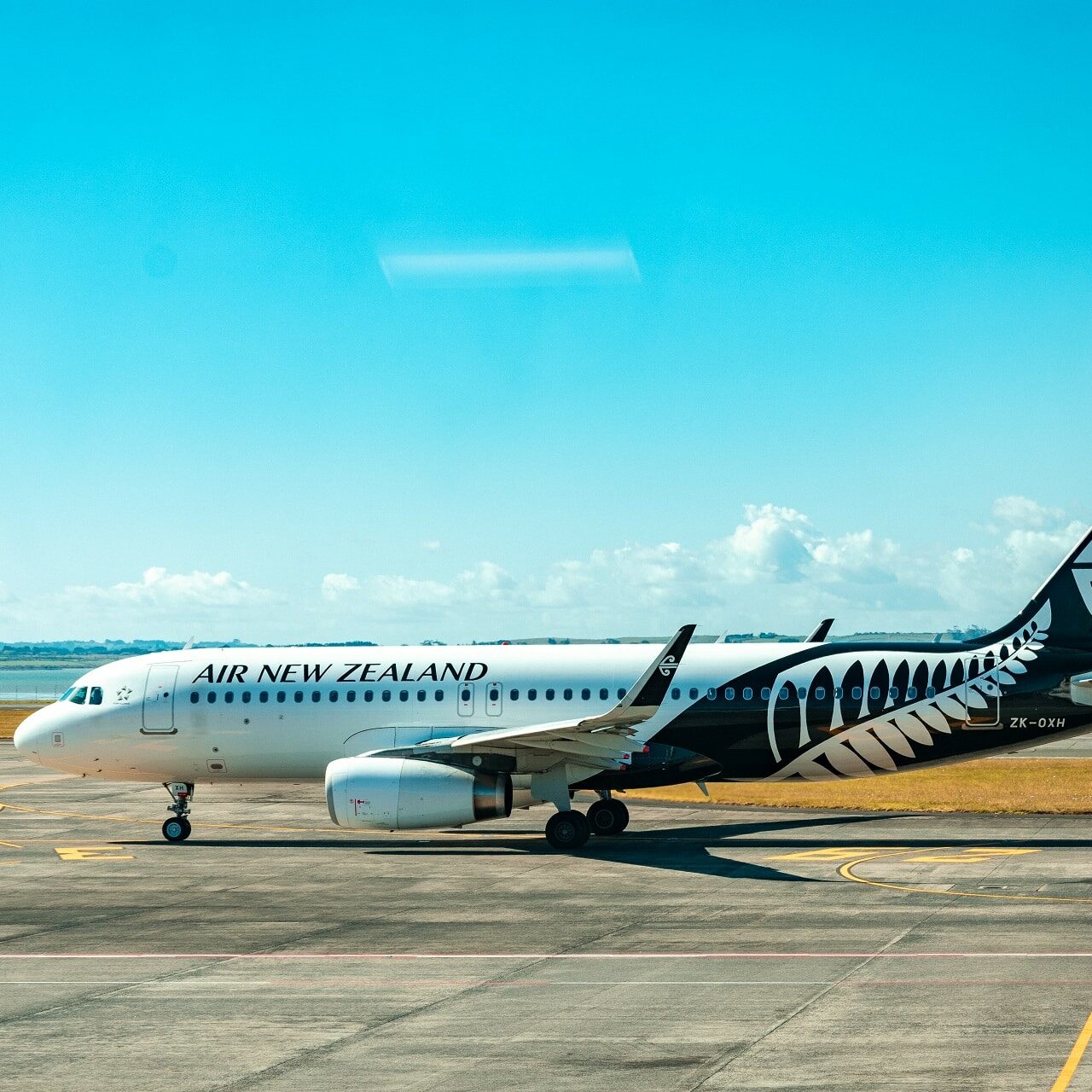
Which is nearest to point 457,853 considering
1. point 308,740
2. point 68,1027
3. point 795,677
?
point 308,740

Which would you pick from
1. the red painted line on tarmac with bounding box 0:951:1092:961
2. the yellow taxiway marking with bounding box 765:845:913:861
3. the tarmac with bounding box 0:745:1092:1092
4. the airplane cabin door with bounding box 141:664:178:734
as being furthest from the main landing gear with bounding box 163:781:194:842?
the yellow taxiway marking with bounding box 765:845:913:861

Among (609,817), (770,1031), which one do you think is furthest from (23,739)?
(770,1031)

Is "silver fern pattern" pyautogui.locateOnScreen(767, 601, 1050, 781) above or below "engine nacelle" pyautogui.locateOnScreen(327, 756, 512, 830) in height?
above

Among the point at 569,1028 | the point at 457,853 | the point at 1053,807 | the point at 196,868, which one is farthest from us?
the point at 1053,807

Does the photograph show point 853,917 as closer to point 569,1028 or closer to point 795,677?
point 569,1028

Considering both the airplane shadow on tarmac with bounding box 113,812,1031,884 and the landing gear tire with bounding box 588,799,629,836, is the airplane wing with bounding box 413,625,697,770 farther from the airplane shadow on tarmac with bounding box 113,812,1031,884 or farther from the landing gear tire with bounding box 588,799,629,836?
the airplane shadow on tarmac with bounding box 113,812,1031,884

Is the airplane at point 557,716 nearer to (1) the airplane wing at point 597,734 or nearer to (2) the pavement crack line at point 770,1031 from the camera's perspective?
(1) the airplane wing at point 597,734

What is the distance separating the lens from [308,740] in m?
32.7

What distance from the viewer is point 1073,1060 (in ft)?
42.6

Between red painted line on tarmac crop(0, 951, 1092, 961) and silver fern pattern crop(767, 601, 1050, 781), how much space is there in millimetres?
12380

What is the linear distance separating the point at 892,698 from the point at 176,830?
16.7 metres

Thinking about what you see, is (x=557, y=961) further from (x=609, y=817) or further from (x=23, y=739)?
(x=23, y=739)

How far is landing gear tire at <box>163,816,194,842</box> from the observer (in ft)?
106

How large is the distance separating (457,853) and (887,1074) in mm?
18139
